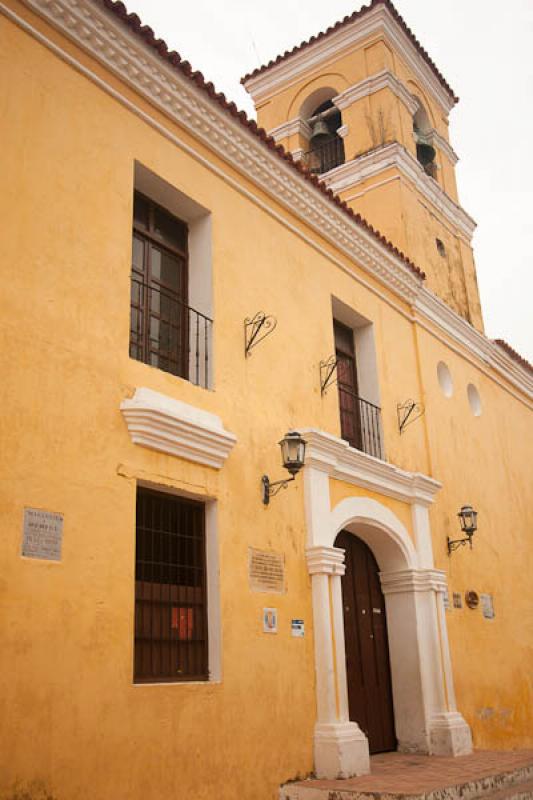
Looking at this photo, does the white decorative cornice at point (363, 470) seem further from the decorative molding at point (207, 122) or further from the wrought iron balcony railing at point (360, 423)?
the decorative molding at point (207, 122)

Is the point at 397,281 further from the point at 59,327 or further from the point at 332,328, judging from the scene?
the point at 59,327

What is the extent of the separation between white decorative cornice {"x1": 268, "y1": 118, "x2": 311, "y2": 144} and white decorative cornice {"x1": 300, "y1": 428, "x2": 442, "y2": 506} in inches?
293

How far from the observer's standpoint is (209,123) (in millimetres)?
8359

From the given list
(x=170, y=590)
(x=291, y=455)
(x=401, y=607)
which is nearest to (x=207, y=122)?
(x=291, y=455)

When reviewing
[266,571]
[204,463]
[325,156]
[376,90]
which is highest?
[376,90]

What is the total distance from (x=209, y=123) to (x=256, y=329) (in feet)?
7.37

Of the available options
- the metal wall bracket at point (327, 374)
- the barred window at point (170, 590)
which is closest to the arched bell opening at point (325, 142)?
the metal wall bracket at point (327, 374)

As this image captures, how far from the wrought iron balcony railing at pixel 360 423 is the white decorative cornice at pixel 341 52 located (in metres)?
7.68

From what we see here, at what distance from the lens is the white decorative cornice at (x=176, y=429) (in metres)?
6.55

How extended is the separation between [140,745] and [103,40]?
611 cm

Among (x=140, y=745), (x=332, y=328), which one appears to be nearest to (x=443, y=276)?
(x=332, y=328)

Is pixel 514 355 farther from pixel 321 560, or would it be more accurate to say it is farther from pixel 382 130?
pixel 321 560

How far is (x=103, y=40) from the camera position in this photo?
7250 millimetres

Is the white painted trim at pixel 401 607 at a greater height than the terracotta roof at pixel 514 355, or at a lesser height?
lesser
